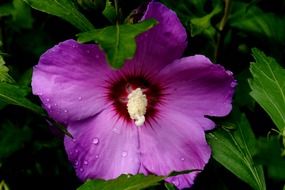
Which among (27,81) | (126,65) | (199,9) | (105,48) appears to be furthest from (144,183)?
(199,9)

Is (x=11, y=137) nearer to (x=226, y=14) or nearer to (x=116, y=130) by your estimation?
(x=116, y=130)

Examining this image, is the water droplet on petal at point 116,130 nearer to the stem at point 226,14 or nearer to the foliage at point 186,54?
the foliage at point 186,54

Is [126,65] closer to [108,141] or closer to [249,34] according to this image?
[108,141]

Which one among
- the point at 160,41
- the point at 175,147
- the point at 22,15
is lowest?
the point at 175,147

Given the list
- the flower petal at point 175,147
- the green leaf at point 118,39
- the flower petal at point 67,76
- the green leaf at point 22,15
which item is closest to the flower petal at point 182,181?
the flower petal at point 175,147

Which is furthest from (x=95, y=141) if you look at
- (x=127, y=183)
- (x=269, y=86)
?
(x=269, y=86)

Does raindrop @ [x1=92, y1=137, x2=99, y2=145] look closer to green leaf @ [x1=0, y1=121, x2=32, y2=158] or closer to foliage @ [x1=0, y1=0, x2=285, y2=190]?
foliage @ [x1=0, y1=0, x2=285, y2=190]

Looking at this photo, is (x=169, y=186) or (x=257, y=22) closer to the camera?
(x=169, y=186)
